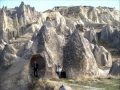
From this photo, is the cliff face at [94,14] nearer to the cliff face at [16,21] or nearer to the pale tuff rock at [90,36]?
the cliff face at [16,21]

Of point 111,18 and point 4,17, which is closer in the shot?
point 4,17

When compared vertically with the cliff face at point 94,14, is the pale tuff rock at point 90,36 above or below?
below

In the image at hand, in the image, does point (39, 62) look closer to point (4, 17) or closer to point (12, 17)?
point (4, 17)

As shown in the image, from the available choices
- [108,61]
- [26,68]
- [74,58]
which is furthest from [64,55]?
[108,61]

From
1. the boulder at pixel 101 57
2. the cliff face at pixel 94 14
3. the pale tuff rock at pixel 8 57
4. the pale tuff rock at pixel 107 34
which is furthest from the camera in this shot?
the cliff face at pixel 94 14

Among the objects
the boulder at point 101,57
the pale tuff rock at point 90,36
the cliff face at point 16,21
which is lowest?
the boulder at point 101,57

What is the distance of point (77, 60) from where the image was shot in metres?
24.6

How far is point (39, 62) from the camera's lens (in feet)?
66.3

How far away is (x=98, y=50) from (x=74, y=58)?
11391 millimetres

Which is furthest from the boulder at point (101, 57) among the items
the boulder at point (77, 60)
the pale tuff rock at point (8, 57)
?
the pale tuff rock at point (8, 57)

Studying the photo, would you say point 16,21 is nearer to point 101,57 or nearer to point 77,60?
point 101,57

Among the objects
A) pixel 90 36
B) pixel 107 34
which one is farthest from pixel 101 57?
pixel 107 34

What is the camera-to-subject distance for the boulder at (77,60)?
2444cm

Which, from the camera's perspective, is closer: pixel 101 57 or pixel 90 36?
pixel 101 57
